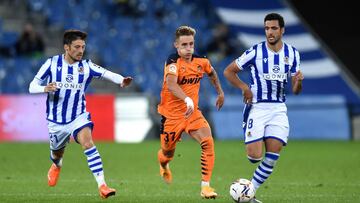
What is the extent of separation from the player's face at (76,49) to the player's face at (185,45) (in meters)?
1.18

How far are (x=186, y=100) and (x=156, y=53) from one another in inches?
639

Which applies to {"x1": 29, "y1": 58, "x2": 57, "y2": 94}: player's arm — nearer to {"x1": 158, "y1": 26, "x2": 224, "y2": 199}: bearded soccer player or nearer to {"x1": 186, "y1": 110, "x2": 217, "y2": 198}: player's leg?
{"x1": 158, "y1": 26, "x2": 224, "y2": 199}: bearded soccer player

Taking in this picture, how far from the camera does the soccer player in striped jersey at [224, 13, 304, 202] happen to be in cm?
1049

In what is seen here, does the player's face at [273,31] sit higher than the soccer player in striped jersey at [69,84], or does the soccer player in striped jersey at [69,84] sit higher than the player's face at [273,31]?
the player's face at [273,31]

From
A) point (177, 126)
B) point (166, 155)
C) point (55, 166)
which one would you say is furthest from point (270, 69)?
point (55, 166)

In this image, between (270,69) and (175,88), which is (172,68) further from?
(270,69)

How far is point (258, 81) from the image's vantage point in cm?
1073

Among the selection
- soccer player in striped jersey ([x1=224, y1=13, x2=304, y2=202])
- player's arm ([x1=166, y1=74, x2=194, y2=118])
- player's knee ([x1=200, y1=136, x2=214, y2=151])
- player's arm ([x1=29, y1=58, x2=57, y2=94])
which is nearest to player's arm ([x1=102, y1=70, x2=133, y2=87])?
player's arm ([x1=166, y1=74, x2=194, y2=118])

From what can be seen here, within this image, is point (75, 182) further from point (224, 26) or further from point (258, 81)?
point (224, 26)

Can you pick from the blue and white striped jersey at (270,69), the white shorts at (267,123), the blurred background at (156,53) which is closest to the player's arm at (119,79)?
the blue and white striped jersey at (270,69)

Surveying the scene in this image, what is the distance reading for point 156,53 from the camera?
26875mm

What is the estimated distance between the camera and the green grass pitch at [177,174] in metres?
11.3

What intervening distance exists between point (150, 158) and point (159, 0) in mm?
11241

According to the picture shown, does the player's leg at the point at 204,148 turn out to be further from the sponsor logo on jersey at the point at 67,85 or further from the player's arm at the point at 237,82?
the sponsor logo on jersey at the point at 67,85
